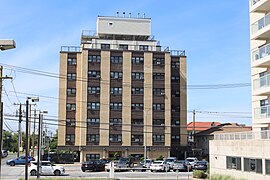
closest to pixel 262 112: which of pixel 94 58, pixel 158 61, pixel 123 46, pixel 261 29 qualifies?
pixel 261 29

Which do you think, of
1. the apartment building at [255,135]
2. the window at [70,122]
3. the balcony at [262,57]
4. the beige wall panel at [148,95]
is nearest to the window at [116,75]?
the beige wall panel at [148,95]

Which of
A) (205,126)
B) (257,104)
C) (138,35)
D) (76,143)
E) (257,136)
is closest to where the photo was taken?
(257,136)

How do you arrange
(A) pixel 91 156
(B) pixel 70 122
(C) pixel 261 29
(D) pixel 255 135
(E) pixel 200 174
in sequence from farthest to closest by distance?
(B) pixel 70 122
(A) pixel 91 156
(E) pixel 200 174
(C) pixel 261 29
(D) pixel 255 135

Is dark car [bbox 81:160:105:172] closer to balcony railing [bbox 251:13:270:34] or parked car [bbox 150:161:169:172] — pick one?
parked car [bbox 150:161:169:172]

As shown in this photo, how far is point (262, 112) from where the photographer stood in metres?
39.0

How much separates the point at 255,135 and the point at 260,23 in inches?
524

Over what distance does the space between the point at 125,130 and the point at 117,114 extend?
3183mm

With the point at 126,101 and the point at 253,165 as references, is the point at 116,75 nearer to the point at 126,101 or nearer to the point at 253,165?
the point at 126,101

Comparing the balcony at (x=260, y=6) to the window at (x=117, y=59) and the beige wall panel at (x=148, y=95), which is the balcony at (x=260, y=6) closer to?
the beige wall panel at (x=148, y=95)

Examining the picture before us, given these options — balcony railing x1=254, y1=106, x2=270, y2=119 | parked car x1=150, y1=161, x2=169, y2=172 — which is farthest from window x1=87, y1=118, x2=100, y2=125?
balcony railing x1=254, y1=106, x2=270, y2=119

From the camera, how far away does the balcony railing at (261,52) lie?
125ft

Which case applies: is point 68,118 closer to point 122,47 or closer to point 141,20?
point 122,47

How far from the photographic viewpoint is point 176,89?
78188mm

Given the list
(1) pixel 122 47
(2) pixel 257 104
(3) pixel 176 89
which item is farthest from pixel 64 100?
(2) pixel 257 104
